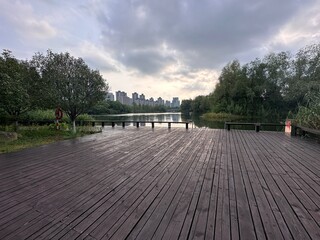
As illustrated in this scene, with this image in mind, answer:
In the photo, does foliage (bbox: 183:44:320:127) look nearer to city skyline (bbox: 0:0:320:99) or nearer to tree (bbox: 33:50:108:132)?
city skyline (bbox: 0:0:320:99)

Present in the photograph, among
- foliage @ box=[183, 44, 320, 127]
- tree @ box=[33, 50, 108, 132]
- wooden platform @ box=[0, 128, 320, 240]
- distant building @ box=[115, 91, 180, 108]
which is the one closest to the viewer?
wooden platform @ box=[0, 128, 320, 240]

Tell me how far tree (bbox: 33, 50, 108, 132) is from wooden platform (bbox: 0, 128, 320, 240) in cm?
471

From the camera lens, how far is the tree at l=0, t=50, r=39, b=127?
5.79 meters

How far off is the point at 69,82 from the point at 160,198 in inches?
302

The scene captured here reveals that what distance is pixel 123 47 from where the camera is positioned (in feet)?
38.1

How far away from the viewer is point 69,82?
26.3ft

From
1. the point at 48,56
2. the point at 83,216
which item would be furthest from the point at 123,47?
the point at 83,216

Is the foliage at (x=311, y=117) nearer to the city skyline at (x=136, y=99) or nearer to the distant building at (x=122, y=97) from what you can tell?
the city skyline at (x=136, y=99)

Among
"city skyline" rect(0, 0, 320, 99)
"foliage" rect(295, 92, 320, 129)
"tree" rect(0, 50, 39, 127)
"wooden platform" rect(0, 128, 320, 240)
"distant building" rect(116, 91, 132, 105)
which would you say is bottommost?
"wooden platform" rect(0, 128, 320, 240)

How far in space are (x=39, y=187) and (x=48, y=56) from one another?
7350 millimetres

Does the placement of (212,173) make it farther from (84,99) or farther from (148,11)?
(148,11)

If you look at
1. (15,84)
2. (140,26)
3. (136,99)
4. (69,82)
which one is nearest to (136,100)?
(136,99)

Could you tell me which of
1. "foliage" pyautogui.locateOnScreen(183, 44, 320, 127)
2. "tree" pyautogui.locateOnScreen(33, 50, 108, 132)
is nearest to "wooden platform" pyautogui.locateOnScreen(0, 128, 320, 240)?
"tree" pyautogui.locateOnScreen(33, 50, 108, 132)

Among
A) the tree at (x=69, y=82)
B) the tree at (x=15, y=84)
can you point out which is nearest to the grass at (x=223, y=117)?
the tree at (x=69, y=82)
